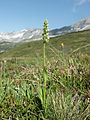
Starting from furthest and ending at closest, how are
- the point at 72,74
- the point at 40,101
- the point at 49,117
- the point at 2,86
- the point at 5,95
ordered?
the point at 72,74 < the point at 2,86 < the point at 5,95 < the point at 40,101 < the point at 49,117

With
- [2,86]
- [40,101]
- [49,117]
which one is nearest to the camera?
[49,117]

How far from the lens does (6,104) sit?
4668 millimetres

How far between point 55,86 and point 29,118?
115cm

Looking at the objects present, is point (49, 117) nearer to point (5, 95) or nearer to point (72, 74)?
point (5, 95)

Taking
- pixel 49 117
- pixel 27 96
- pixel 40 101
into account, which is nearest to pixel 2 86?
pixel 27 96

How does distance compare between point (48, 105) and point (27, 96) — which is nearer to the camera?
point (48, 105)

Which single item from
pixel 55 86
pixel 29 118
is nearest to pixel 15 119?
pixel 29 118

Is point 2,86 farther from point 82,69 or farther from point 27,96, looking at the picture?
point 82,69

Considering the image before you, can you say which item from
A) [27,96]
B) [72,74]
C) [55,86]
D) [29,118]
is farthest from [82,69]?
[29,118]

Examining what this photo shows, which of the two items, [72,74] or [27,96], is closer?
[27,96]

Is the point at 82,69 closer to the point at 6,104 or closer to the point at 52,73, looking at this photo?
the point at 52,73

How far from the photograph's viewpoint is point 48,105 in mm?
4293

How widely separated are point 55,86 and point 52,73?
767mm

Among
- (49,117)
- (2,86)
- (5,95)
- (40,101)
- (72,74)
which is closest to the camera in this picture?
(49,117)
